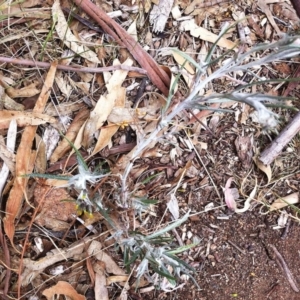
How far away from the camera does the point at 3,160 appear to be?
4.29 ft

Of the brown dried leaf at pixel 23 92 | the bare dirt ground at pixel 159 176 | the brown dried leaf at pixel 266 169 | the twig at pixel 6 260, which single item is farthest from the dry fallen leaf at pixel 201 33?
the twig at pixel 6 260

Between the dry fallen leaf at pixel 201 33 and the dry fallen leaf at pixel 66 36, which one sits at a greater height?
the dry fallen leaf at pixel 201 33

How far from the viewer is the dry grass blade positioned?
4.21ft

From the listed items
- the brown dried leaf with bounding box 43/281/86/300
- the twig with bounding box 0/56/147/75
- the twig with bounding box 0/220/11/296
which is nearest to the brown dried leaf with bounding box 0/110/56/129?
the twig with bounding box 0/56/147/75

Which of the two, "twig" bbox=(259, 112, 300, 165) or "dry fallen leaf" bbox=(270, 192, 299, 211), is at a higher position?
"twig" bbox=(259, 112, 300, 165)

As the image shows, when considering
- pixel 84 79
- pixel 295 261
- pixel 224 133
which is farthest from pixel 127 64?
pixel 295 261

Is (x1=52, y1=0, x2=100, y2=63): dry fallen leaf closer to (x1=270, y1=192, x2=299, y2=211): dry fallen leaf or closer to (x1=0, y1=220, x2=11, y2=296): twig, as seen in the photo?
(x1=0, y1=220, x2=11, y2=296): twig

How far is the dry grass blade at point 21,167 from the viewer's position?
1.28m

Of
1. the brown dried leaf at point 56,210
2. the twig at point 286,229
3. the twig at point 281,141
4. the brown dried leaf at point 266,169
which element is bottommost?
the brown dried leaf at point 56,210

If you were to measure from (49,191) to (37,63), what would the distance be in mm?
343

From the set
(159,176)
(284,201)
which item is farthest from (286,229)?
(159,176)

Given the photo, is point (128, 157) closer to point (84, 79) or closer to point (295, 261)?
point (84, 79)

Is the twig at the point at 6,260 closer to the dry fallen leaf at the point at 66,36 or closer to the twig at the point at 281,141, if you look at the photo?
the dry fallen leaf at the point at 66,36

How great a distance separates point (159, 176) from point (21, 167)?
0.37 metres
